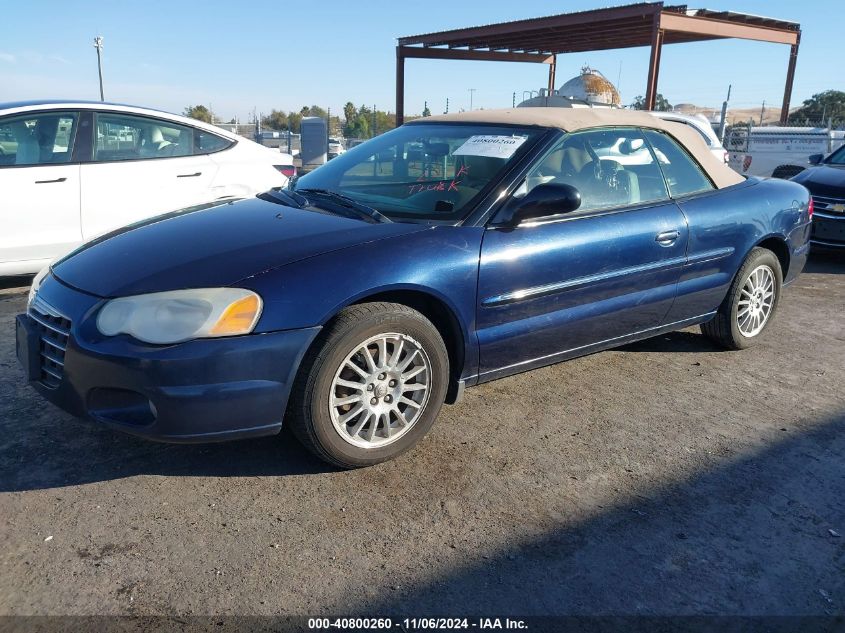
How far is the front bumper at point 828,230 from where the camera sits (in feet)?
24.6

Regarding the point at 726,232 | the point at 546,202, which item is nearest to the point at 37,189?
the point at 546,202

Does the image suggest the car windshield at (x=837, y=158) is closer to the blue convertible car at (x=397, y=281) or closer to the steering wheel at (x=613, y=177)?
the blue convertible car at (x=397, y=281)

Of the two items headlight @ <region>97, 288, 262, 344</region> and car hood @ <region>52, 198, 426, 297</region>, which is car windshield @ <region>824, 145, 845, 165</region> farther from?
headlight @ <region>97, 288, 262, 344</region>

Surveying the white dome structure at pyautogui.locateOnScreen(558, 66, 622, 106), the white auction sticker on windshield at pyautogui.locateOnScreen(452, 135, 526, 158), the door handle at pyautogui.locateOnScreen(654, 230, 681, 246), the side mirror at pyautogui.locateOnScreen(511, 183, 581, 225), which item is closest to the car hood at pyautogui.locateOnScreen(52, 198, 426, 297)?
the side mirror at pyautogui.locateOnScreen(511, 183, 581, 225)

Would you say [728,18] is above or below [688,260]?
above

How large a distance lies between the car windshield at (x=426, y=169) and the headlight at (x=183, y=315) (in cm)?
95

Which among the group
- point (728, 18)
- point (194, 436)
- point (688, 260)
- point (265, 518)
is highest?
point (728, 18)

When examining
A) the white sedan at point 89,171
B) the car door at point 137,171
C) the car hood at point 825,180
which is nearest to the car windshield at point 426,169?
the white sedan at point 89,171

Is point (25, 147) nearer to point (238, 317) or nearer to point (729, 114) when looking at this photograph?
point (238, 317)

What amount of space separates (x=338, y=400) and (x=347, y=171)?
1666 mm

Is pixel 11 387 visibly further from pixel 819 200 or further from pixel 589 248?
pixel 819 200

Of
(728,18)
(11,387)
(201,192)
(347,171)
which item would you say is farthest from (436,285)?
(728,18)

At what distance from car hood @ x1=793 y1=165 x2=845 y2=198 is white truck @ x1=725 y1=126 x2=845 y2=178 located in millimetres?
4514

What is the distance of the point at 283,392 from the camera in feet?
8.70
